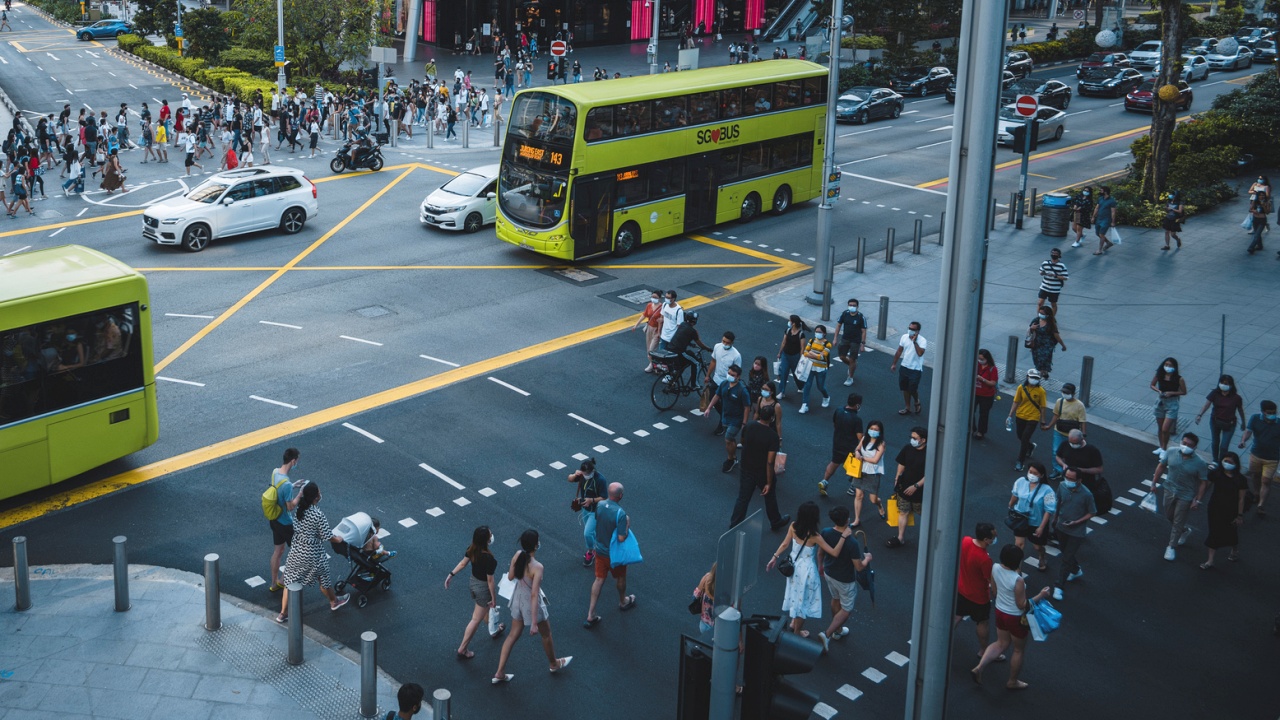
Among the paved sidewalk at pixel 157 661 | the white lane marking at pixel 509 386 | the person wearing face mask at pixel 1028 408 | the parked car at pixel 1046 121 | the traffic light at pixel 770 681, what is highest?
the parked car at pixel 1046 121

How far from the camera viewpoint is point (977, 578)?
35.4 feet

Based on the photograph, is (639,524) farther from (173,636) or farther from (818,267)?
(818,267)

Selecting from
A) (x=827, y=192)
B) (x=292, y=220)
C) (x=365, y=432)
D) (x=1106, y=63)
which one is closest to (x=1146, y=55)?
(x=1106, y=63)

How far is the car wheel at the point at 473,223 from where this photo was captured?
27750mm

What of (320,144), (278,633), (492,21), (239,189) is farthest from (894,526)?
(492,21)

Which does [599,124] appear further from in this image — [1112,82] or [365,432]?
[1112,82]

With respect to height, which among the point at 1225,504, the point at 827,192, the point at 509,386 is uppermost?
the point at 827,192

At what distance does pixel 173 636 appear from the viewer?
1159 centimetres

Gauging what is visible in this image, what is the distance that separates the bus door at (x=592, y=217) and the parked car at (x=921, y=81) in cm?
2947

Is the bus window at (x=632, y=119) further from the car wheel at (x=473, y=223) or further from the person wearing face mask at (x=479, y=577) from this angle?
the person wearing face mask at (x=479, y=577)

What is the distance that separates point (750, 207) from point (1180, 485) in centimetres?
1751

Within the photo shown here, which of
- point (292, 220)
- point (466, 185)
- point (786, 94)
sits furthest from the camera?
point (786, 94)

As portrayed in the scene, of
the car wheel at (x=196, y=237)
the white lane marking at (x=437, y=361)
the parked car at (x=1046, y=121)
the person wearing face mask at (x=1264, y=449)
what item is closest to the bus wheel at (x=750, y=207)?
the white lane marking at (x=437, y=361)

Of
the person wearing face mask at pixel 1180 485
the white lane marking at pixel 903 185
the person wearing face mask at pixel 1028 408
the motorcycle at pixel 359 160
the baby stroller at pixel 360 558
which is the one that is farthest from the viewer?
the motorcycle at pixel 359 160
